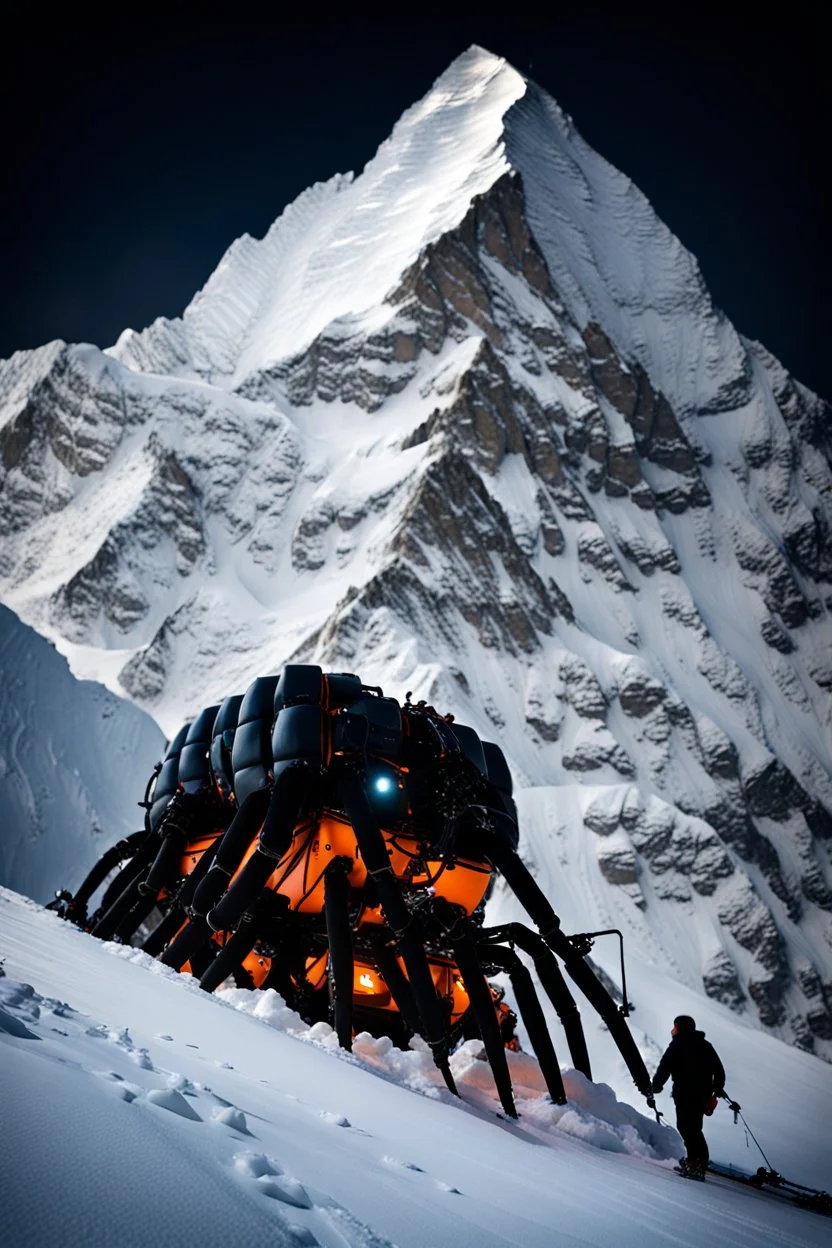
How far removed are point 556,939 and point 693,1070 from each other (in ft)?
10.6

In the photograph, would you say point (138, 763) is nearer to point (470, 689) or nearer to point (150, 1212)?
point (150, 1212)

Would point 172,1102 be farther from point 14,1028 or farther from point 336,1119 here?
point 336,1119

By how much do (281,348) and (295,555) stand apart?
47701 mm

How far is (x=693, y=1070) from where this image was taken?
8961 millimetres

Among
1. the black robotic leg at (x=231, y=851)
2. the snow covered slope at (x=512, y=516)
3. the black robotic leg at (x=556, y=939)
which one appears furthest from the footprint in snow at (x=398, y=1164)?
the snow covered slope at (x=512, y=516)

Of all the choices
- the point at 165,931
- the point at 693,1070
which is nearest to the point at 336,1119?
the point at 693,1070

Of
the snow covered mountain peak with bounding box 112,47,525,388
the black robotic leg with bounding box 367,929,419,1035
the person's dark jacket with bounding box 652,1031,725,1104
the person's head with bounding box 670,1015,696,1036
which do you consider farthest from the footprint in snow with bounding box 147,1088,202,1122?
the snow covered mountain peak with bounding box 112,47,525,388

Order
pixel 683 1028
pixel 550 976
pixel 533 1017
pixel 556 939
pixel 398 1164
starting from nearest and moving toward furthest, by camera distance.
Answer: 1. pixel 398 1164
2. pixel 683 1028
3. pixel 556 939
4. pixel 533 1017
5. pixel 550 976

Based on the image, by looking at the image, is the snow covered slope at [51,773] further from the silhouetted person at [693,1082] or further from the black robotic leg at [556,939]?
the silhouetted person at [693,1082]

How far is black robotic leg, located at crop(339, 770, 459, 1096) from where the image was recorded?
32.1ft

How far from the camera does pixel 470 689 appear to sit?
9400cm

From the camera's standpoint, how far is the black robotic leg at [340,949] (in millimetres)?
10508

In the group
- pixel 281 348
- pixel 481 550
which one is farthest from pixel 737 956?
pixel 281 348

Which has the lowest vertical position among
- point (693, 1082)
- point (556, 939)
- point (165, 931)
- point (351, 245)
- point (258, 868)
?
point (165, 931)
